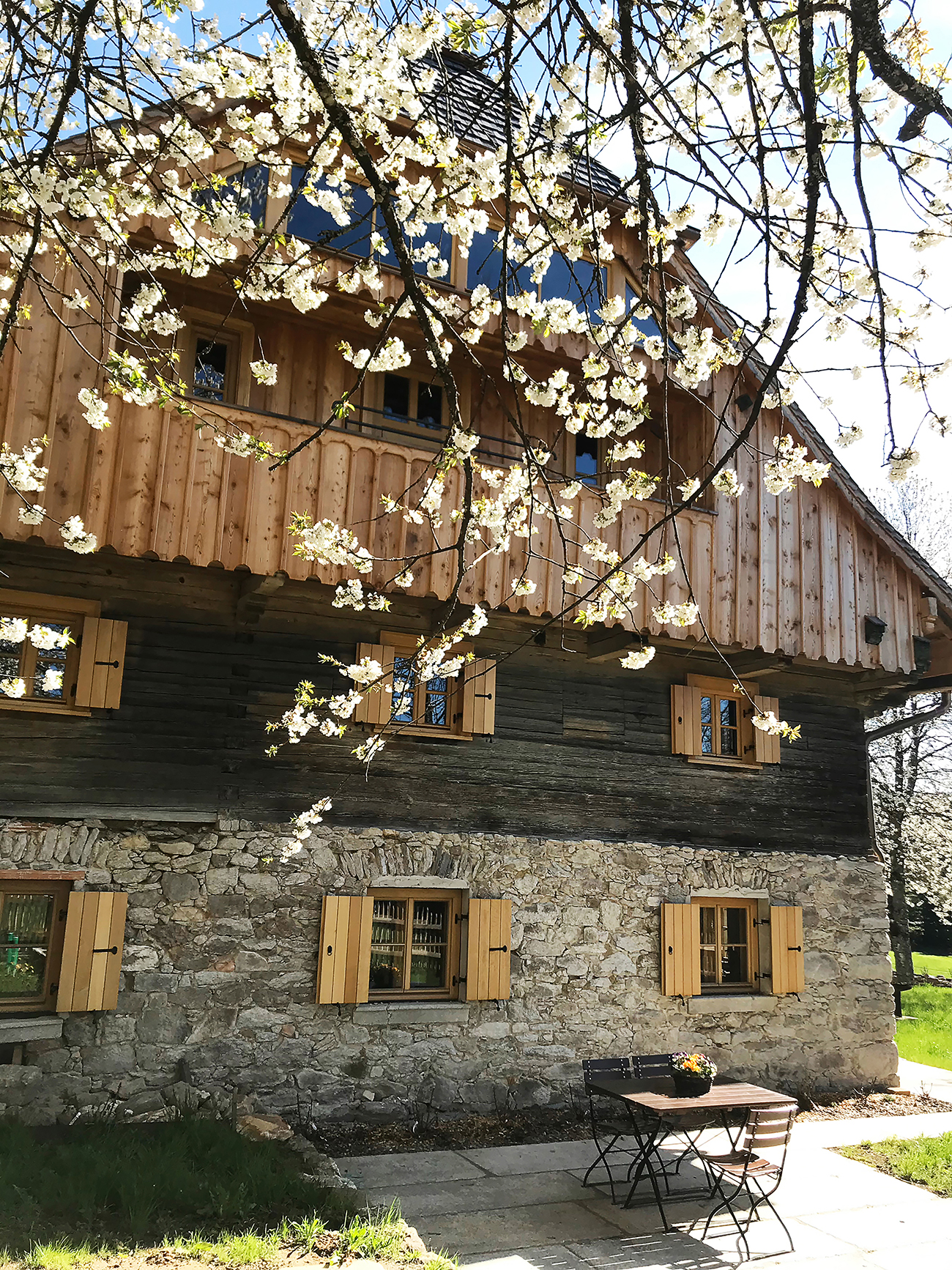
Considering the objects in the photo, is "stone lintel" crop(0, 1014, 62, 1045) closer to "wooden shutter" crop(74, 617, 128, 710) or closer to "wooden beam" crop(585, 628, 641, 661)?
"wooden shutter" crop(74, 617, 128, 710)

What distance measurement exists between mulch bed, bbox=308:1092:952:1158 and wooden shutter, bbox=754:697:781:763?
11.2 feet

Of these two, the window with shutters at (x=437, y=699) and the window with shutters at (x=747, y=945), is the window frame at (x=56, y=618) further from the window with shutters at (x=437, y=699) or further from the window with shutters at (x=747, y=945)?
the window with shutters at (x=747, y=945)

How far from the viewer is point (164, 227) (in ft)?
22.4

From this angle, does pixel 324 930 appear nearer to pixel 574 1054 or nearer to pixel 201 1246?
pixel 574 1054

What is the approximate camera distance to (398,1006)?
304 inches

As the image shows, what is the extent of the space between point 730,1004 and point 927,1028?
21.0ft

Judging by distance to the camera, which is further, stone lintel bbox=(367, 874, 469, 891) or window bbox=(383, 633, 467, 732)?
window bbox=(383, 633, 467, 732)

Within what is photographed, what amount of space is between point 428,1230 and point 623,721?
499cm

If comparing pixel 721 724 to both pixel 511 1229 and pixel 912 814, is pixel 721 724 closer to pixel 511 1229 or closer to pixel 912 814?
pixel 511 1229

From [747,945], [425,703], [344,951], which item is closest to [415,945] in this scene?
[344,951]

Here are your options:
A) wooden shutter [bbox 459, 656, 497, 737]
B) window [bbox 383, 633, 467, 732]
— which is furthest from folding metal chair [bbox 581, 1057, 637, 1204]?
window [bbox 383, 633, 467, 732]

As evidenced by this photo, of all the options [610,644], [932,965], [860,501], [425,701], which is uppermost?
[860,501]

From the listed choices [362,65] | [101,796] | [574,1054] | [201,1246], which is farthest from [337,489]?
[574,1054]

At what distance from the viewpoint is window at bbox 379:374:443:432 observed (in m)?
8.81
